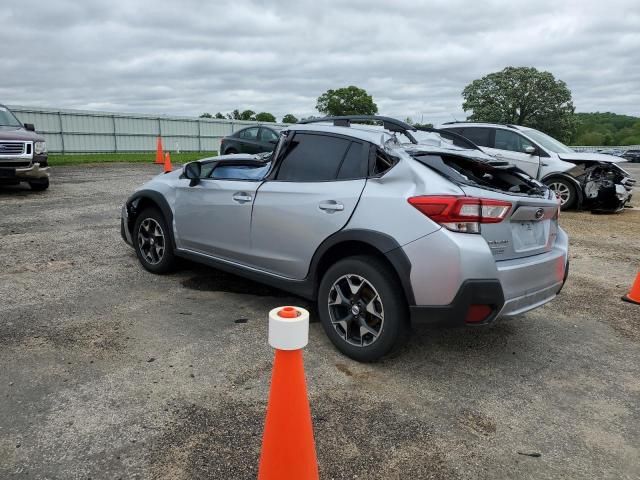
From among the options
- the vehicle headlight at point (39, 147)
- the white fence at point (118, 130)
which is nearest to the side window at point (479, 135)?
the vehicle headlight at point (39, 147)

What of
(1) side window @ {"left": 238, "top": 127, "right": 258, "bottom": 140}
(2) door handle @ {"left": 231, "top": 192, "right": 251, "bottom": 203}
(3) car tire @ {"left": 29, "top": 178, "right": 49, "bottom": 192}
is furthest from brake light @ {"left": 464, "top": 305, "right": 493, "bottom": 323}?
(1) side window @ {"left": 238, "top": 127, "right": 258, "bottom": 140}

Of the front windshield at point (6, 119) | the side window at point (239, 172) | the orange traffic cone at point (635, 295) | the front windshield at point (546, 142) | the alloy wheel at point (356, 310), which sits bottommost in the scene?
the orange traffic cone at point (635, 295)

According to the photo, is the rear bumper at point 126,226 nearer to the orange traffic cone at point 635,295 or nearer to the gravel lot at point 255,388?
the gravel lot at point 255,388

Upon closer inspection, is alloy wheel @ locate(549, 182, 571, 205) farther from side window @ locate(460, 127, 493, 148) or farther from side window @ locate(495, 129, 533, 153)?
side window @ locate(460, 127, 493, 148)

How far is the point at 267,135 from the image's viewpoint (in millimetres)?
17344

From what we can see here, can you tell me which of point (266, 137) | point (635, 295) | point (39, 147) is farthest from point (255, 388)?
point (266, 137)

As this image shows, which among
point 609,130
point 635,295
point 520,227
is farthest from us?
point 609,130

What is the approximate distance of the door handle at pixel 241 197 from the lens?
4.27m

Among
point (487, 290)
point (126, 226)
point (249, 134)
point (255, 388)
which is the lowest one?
point (255, 388)

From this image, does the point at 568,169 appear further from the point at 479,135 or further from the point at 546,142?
the point at 479,135

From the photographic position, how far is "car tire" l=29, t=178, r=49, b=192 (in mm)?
11562

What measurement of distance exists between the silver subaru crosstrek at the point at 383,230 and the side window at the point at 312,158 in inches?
0.4

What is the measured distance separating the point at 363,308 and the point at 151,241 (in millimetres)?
2892

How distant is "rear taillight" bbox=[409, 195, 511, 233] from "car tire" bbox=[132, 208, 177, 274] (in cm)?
297
